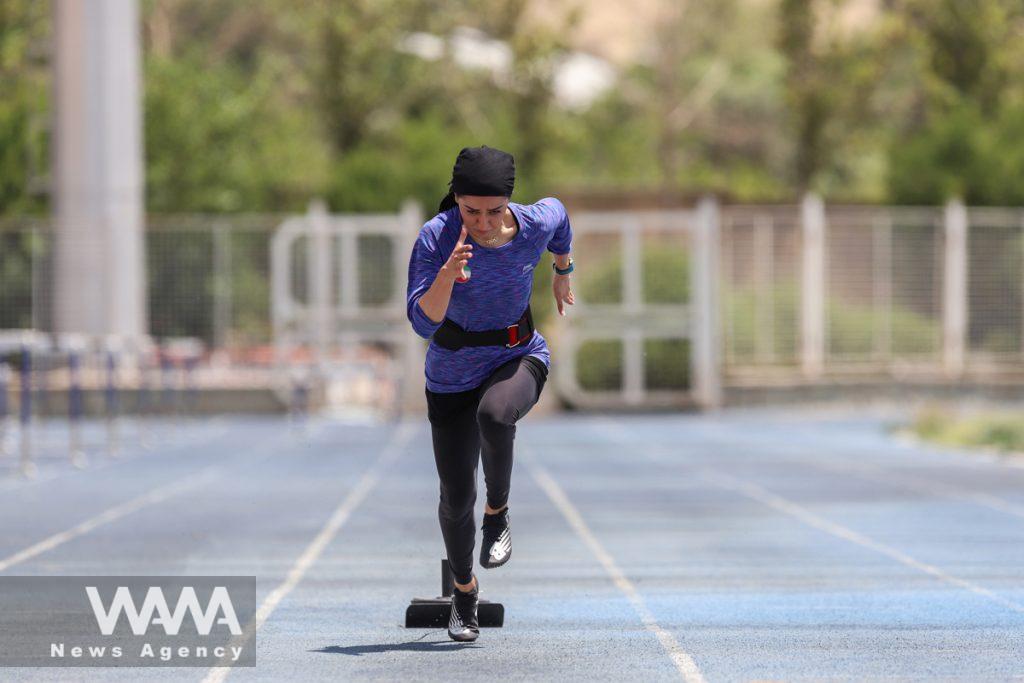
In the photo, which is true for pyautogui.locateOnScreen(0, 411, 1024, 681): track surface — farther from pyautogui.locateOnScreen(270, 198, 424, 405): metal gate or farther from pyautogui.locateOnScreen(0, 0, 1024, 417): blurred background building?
pyautogui.locateOnScreen(270, 198, 424, 405): metal gate

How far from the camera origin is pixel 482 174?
823cm

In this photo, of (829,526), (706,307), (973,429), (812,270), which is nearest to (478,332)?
(829,526)

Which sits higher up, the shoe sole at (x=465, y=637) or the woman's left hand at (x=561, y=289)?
the woman's left hand at (x=561, y=289)

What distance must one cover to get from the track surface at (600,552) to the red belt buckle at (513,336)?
133cm

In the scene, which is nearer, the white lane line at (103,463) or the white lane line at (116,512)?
the white lane line at (116,512)

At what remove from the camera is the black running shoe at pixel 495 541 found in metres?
8.76

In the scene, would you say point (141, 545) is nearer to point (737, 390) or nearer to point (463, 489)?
point (463, 489)

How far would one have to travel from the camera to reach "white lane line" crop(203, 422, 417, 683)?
29.8 feet

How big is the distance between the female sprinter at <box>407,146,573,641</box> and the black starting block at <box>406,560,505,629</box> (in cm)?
38

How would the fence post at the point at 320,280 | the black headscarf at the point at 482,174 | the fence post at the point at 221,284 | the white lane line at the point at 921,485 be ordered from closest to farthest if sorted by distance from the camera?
the black headscarf at the point at 482,174
the white lane line at the point at 921,485
the fence post at the point at 221,284
the fence post at the point at 320,280

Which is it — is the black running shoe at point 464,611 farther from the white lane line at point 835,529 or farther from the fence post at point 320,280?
the fence post at point 320,280

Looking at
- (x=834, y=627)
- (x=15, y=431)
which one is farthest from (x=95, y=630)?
(x=15, y=431)

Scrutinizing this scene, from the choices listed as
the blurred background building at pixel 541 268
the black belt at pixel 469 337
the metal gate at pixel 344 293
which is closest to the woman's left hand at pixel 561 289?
the black belt at pixel 469 337

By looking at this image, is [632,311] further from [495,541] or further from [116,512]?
[495,541]
